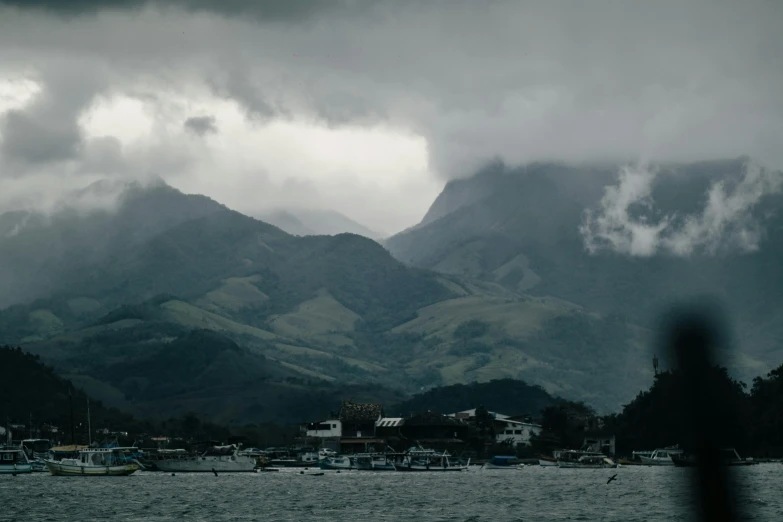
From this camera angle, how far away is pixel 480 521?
371 feet

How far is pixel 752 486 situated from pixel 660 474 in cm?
4151

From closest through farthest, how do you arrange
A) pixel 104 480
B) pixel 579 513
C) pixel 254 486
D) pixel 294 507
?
pixel 579 513
pixel 294 507
pixel 254 486
pixel 104 480

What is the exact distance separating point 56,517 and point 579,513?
46.5m

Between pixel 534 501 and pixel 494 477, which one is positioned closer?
pixel 534 501

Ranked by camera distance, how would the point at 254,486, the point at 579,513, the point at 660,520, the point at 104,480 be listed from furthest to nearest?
the point at 104,480
the point at 254,486
the point at 579,513
the point at 660,520

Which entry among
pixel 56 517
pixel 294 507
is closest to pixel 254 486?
pixel 294 507

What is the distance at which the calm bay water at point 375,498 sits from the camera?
391ft

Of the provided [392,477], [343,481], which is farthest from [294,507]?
[392,477]

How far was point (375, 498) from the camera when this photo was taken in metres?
141

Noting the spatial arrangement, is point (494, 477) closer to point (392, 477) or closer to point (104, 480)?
point (392, 477)

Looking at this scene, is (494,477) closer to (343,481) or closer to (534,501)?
(343,481)

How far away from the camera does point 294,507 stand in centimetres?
12900

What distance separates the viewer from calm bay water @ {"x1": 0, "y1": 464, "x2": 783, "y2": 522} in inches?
4697

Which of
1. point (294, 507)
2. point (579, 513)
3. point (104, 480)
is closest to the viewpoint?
point (579, 513)
